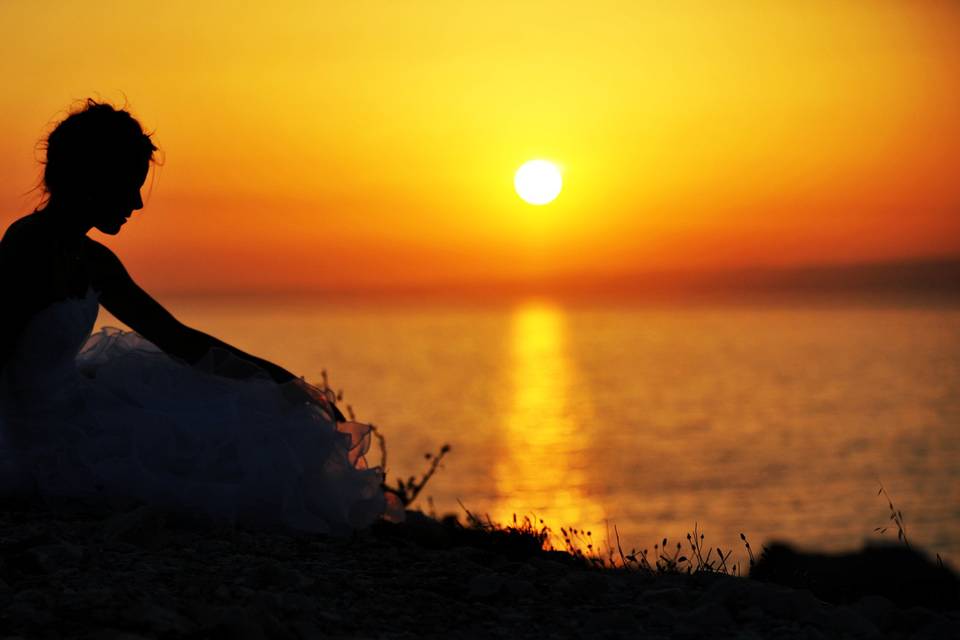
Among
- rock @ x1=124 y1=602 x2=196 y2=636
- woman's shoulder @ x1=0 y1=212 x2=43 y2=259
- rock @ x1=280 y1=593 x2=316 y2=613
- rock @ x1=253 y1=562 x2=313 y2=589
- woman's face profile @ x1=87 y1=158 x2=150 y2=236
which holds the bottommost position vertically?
rock @ x1=124 y1=602 x2=196 y2=636

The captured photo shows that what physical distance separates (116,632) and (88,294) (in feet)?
8.93

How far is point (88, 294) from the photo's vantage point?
630 centimetres

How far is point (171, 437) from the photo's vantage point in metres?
6.03

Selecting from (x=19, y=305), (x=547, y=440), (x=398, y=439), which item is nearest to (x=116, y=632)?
(x=19, y=305)

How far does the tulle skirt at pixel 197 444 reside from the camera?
6.00 m

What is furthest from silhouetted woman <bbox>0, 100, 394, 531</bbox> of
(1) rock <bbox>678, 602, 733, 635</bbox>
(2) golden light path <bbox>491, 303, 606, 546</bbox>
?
(2) golden light path <bbox>491, 303, 606, 546</bbox>

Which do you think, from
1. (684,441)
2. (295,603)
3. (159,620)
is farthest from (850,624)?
(684,441)

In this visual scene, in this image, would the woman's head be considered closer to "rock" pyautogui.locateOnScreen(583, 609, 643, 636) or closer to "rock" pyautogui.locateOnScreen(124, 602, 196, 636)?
"rock" pyautogui.locateOnScreen(124, 602, 196, 636)

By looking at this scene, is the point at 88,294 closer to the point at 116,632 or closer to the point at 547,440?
the point at 116,632

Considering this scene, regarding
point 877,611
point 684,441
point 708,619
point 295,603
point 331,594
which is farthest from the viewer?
point 684,441

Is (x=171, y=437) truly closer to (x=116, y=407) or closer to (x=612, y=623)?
(x=116, y=407)

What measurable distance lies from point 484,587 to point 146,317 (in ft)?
9.01

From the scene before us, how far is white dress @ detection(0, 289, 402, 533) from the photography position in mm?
6004

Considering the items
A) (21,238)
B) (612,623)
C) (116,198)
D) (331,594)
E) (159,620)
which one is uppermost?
(116,198)
